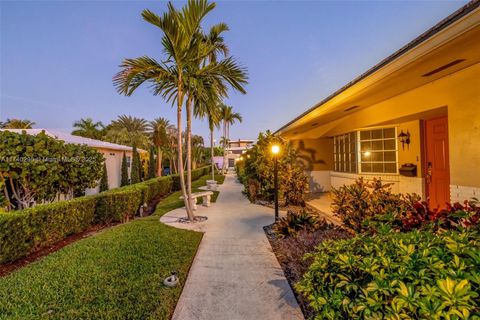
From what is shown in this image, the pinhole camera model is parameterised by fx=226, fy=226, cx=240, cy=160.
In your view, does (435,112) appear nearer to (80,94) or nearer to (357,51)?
(357,51)

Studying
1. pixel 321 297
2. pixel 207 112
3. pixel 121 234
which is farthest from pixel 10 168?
pixel 321 297

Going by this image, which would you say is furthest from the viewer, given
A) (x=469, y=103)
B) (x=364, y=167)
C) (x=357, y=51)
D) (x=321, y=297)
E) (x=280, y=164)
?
(x=357, y=51)

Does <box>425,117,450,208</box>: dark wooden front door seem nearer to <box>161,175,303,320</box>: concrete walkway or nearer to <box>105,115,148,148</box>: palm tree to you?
<box>161,175,303,320</box>: concrete walkway

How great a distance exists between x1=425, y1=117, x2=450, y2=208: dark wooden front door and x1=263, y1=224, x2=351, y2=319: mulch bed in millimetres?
3133

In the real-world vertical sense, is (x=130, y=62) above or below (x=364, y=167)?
above

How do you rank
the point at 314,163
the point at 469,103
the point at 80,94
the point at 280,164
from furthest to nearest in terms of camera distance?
the point at 80,94, the point at 314,163, the point at 280,164, the point at 469,103


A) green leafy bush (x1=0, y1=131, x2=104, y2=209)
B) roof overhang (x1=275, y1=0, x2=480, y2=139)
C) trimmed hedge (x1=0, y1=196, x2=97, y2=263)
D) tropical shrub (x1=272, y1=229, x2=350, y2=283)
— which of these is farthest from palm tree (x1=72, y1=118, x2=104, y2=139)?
roof overhang (x1=275, y1=0, x2=480, y2=139)

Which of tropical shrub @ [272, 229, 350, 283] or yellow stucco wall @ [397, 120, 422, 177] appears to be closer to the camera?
tropical shrub @ [272, 229, 350, 283]

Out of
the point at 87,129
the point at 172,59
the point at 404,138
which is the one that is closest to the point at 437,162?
the point at 404,138

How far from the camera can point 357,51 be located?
44.1ft

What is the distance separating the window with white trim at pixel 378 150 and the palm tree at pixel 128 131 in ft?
90.0

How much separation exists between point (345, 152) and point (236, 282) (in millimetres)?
7795

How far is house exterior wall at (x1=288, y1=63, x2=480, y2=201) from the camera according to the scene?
13.2 feet

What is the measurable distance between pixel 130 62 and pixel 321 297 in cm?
638
